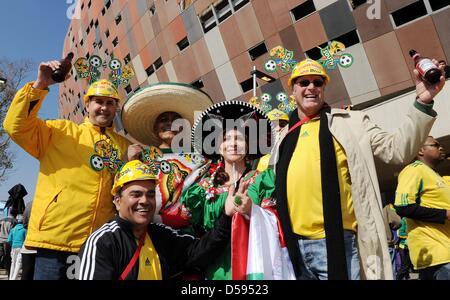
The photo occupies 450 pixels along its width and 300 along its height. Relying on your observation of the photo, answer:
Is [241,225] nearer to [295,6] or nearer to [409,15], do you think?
[409,15]

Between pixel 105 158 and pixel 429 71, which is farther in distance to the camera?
pixel 105 158

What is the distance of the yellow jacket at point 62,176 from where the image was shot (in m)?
2.64

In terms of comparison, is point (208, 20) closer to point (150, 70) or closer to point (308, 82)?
point (150, 70)

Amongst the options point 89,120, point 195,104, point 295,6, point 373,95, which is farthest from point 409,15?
point 89,120

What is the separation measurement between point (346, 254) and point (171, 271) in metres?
1.10

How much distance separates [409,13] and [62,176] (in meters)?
12.4

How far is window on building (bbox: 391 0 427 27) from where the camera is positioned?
11596mm

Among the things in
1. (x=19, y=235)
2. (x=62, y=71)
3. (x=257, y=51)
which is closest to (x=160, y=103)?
(x=62, y=71)

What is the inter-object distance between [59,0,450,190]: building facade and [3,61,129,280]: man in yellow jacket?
28.8 ft

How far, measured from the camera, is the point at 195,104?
3.64m

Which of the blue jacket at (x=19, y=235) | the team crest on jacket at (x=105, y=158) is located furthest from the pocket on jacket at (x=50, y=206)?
the blue jacket at (x=19, y=235)

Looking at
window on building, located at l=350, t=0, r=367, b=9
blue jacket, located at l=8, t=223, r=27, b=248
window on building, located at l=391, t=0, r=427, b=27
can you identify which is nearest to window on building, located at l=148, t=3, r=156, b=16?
window on building, located at l=350, t=0, r=367, b=9

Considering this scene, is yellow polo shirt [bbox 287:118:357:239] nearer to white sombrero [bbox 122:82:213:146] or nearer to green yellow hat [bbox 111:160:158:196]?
green yellow hat [bbox 111:160:158:196]

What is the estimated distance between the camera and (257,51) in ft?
50.5
